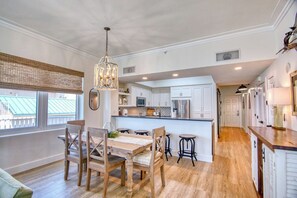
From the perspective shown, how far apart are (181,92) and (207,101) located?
1170 mm

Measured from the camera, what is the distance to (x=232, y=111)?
372 inches

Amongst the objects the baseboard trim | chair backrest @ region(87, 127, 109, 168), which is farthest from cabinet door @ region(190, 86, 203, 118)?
the baseboard trim

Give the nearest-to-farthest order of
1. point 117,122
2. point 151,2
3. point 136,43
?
point 151,2
point 136,43
point 117,122

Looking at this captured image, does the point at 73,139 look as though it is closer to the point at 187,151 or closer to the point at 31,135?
the point at 31,135

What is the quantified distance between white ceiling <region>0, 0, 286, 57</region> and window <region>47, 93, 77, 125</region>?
143cm

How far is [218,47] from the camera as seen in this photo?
327 cm

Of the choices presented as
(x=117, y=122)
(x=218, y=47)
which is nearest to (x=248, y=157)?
(x=218, y=47)

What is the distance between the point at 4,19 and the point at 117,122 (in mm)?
3573

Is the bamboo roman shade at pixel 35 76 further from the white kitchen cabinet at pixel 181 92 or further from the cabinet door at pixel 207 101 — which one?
the cabinet door at pixel 207 101

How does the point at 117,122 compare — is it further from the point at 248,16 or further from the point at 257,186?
the point at 248,16

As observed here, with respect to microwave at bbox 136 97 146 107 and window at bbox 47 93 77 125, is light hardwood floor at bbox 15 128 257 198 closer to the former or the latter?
window at bbox 47 93 77 125

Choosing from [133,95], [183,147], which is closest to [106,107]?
[133,95]

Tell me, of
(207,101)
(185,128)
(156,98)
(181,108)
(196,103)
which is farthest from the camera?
(156,98)

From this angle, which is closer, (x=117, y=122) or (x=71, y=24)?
(x=71, y=24)
